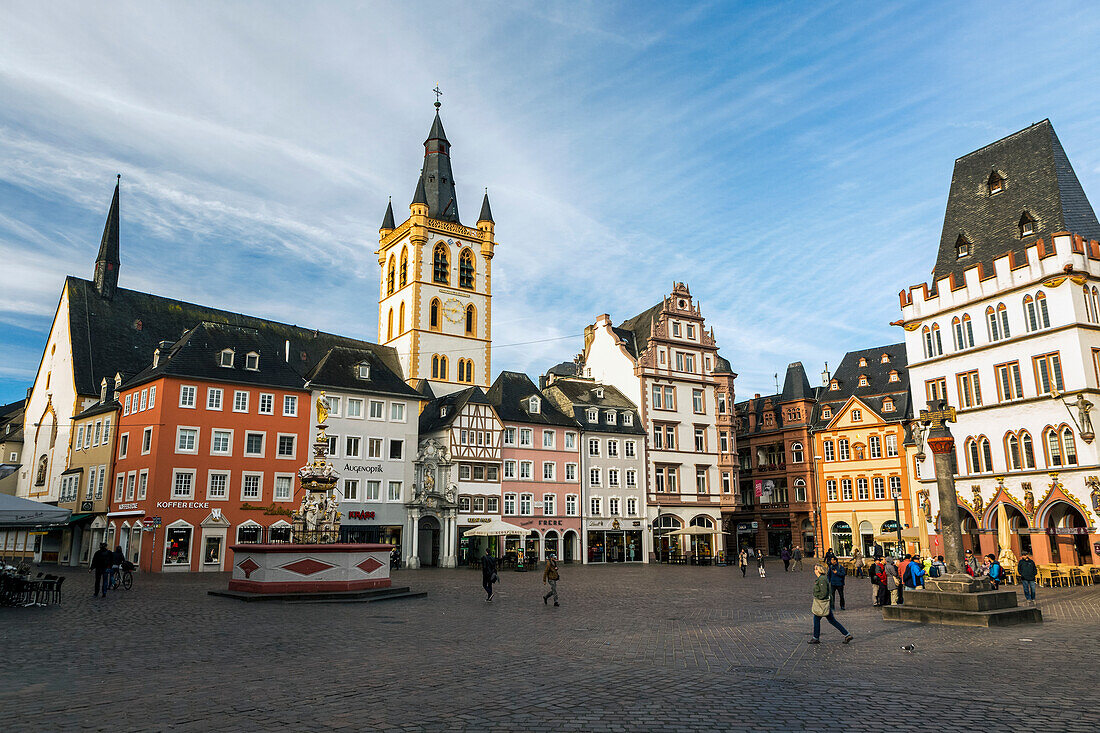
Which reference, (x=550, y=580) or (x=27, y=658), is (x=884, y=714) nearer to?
(x=27, y=658)

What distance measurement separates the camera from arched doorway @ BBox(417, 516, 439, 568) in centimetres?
5167

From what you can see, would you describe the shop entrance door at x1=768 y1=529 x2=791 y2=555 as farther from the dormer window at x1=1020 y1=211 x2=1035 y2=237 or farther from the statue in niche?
the statue in niche

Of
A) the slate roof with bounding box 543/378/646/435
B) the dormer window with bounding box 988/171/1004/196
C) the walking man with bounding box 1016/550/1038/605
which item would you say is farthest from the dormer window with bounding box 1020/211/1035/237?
the slate roof with bounding box 543/378/646/435

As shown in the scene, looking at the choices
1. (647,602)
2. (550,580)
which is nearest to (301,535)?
(550,580)

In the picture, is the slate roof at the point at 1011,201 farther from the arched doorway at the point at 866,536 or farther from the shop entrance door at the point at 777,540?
the shop entrance door at the point at 777,540

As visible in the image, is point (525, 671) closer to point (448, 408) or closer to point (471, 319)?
point (448, 408)

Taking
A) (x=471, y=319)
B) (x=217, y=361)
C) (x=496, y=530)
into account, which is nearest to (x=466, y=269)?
(x=471, y=319)

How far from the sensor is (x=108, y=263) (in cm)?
6047

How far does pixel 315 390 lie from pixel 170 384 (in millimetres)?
8450

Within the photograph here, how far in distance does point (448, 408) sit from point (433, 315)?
20.3 metres

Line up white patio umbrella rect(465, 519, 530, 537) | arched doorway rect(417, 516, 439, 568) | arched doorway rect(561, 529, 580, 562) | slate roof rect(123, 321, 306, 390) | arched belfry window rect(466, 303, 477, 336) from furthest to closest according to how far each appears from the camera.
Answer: arched belfry window rect(466, 303, 477, 336) → arched doorway rect(561, 529, 580, 562) → arched doorway rect(417, 516, 439, 568) → white patio umbrella rect(465, 519, 530, 537) → slate roof rect(123, 321, 306, 390)

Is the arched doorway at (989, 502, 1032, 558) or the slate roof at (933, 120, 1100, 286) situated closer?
the arched doorway at (989, 502, 1032, 558)

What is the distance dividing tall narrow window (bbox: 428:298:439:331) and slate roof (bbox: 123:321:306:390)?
24670 millimetres

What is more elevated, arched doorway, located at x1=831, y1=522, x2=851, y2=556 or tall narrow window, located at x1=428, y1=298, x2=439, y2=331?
tall narrow window, located at x1=428, y1=298, x2=439, y2=331
